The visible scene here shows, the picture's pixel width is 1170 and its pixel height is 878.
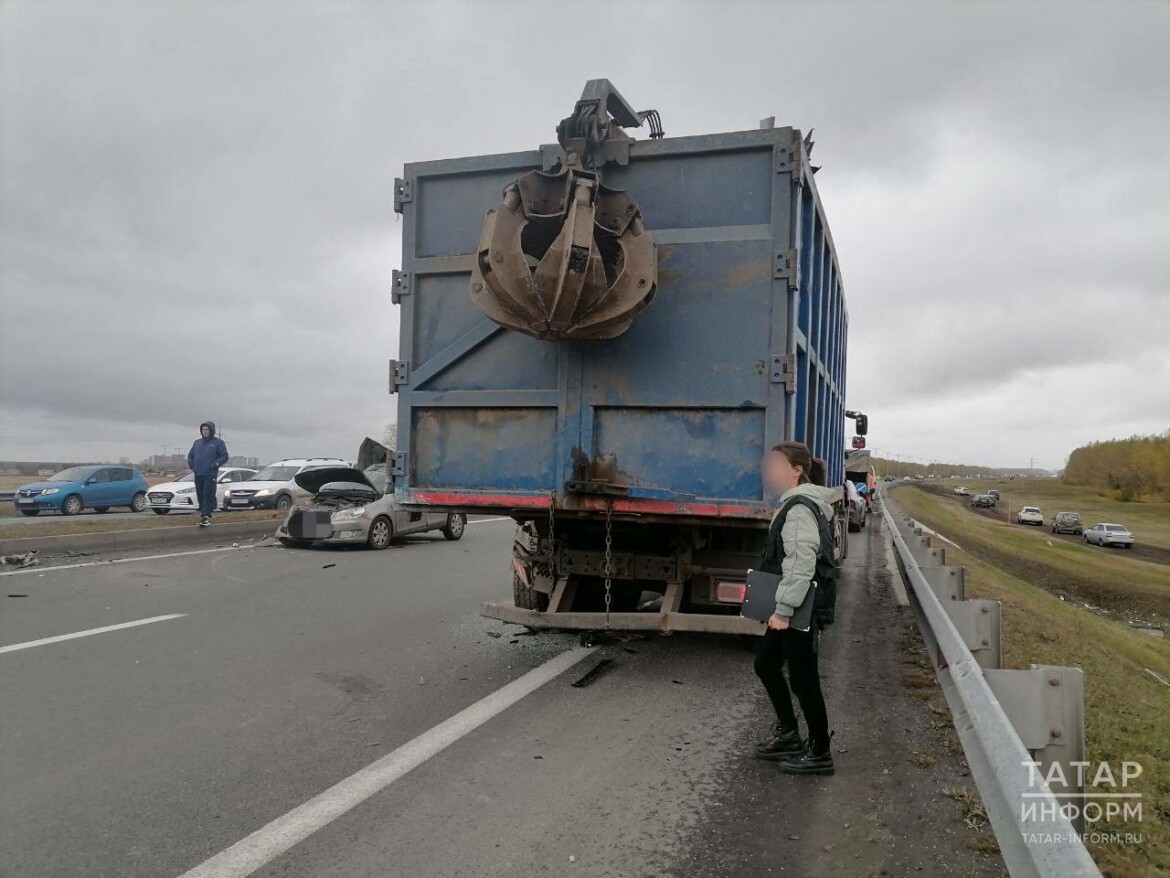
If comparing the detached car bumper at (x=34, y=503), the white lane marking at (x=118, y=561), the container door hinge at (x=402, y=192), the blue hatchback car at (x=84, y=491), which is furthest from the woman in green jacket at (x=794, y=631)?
the blue hatchback car at (x=84, y=491)

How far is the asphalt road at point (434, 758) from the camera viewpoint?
3.27 m

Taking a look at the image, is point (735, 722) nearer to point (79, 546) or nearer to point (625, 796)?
point (625, 796)

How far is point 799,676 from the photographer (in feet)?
13.8

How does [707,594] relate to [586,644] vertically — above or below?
above

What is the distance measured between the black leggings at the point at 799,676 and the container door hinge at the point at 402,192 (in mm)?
4364

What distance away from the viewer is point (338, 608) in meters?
8.63

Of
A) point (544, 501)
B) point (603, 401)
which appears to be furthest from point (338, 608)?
point (603, 401)

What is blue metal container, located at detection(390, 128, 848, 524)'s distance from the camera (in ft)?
18.5

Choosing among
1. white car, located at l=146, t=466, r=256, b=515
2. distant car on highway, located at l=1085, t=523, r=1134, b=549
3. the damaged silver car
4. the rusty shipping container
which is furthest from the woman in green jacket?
distant car on highway, located at l=1085, t=523, r=1134, b=549

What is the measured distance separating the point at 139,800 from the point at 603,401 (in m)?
3.61

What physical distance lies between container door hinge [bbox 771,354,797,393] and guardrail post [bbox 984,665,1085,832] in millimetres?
2810

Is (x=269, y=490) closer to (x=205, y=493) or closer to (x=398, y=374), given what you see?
(x=205, y=493)

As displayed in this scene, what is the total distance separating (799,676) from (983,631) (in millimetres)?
1046

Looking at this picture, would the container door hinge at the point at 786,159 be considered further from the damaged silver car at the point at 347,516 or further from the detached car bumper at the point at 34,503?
the detached car bumper at the point at 34,503
